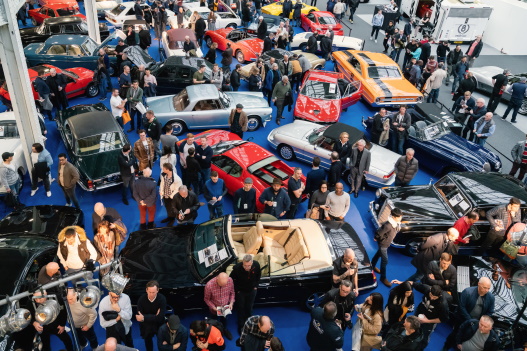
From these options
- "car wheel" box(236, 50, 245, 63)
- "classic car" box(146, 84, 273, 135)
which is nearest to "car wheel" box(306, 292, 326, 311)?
"classic car" box(146, 84, 273, 135)

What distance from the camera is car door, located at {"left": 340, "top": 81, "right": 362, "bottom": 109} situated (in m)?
14.8

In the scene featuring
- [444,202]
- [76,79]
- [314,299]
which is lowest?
[314,299]

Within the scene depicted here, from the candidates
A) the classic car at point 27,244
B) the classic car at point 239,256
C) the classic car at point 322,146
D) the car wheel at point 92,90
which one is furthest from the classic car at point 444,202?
the car wheel at point 92,90

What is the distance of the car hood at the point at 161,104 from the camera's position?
1273cm

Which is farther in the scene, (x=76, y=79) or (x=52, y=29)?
(x=52, y=29)

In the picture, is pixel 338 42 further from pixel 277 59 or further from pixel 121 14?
pixel 121 14

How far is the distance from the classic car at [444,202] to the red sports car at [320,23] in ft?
41.2

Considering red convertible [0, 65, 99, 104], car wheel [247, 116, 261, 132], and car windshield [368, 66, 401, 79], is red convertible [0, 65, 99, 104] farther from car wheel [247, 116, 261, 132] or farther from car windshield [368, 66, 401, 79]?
car windshield [368, 66, 401, 79]

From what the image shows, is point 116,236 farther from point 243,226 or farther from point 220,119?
point 220,119

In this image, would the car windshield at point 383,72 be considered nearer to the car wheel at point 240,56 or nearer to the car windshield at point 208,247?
the car wheel at point 240,56

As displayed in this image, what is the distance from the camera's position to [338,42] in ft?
64.1

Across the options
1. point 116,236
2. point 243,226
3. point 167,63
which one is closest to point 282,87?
point 167,63

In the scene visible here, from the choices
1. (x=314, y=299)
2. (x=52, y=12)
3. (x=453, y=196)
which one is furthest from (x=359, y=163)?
(x=52, y=12)

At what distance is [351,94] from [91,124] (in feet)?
26.7
